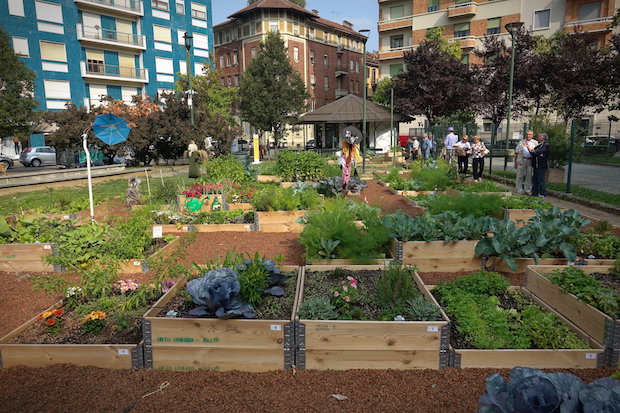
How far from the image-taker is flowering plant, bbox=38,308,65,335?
13.8 ft

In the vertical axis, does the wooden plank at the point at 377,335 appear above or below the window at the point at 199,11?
below

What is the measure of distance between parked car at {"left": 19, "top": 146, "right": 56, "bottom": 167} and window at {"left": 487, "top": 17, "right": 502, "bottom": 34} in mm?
39614

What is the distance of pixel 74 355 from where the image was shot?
3.77 meters

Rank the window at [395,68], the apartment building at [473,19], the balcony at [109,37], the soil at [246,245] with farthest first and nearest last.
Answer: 1. the window at [395,68]
2. the apartment building at [473,19]
3. the balcony at [109,37]
4. the soil at [246,245]

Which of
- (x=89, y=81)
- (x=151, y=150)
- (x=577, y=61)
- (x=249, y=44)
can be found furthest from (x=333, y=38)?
(x=151, y=150)

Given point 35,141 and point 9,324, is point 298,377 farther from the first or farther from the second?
point 35,141

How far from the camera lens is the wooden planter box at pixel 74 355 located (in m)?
3.74

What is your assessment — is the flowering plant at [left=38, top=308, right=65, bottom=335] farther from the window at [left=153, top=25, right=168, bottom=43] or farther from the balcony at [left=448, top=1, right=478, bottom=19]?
the balcony at [left=448, top=1, right=478, bottom=19]

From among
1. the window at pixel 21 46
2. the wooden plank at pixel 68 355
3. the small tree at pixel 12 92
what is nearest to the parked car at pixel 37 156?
the window at pixel 21 46

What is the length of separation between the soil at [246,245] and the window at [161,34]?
39.9m

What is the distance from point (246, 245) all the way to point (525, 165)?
885 centimetres

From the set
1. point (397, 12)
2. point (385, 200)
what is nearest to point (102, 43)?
point (397, 12)

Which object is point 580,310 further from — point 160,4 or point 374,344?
point 160,4

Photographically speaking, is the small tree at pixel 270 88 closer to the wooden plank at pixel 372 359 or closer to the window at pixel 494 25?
the window at pixel 494 25
